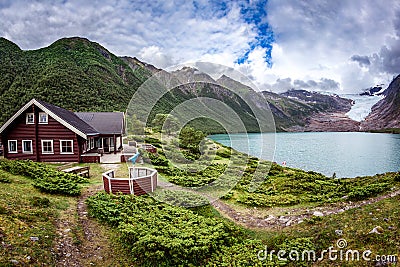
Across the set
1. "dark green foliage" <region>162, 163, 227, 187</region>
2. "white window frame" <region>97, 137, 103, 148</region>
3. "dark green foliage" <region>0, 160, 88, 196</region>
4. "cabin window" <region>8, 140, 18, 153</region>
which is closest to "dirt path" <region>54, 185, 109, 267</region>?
"dark green foliage" <region>0, 160, 88, 196</region>

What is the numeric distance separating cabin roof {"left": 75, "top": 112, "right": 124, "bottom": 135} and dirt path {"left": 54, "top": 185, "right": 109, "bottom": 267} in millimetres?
23498

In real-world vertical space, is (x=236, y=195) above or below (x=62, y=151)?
below

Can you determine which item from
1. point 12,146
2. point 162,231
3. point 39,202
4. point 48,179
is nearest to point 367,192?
point 162,231

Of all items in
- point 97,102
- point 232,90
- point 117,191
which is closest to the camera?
point 232,90

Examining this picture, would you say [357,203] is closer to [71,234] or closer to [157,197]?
[157,197]

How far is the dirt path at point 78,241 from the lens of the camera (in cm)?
823

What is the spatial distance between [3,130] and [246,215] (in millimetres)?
23517

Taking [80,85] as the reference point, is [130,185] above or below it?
below

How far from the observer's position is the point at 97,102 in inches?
5148

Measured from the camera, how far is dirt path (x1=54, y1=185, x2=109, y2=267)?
8234mm

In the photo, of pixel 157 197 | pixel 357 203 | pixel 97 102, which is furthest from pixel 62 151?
pixel 97 102

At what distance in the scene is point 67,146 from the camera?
26312mm

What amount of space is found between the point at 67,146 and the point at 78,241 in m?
19.3

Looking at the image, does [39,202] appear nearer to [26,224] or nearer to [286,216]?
[26,224]
